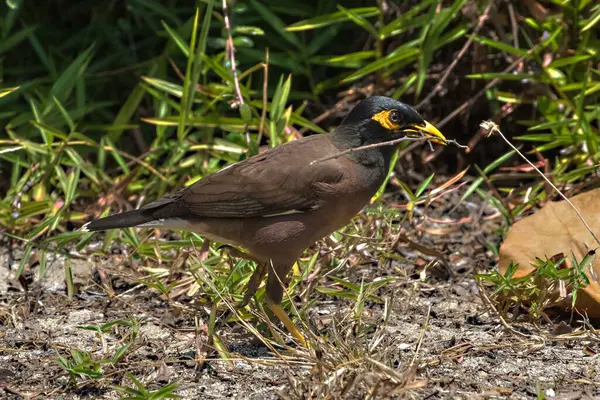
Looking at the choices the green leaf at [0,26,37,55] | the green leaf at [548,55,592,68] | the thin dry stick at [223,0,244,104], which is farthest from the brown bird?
the green leaf at [0,26,37,55]

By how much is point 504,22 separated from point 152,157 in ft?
7.43

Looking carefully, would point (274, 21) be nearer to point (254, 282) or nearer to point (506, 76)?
point (506, 76)

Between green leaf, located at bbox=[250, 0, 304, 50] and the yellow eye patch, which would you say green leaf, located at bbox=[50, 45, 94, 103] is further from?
the yellow eye patch

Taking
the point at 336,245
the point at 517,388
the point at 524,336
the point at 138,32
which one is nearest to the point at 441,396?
the point at 517,388

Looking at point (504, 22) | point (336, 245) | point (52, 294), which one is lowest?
point (52, 294)

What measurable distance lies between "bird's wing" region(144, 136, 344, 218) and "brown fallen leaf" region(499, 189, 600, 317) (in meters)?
0.95

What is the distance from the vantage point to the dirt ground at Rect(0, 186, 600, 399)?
3.37 m

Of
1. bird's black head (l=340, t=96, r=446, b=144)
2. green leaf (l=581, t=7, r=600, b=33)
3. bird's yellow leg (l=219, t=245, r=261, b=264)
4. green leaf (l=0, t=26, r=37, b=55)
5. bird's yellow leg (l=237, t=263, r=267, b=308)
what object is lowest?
bird's yellow leg (l=237, t=263, r=267, b=308)

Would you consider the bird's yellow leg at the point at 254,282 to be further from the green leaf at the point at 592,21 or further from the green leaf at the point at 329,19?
the green leaf at the point at 592,21

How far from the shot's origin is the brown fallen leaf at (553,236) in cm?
430

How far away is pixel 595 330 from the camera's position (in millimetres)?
3916

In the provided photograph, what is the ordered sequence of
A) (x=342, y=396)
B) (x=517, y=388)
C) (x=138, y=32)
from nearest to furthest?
(x=342, y=396) < (x=517, y=388) < (x=138, y=32)

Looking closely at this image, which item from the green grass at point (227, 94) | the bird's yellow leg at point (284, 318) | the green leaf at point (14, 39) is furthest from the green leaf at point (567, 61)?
the green leaf at point (14, 39)

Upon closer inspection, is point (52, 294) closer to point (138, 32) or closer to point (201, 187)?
point (201, 187)
